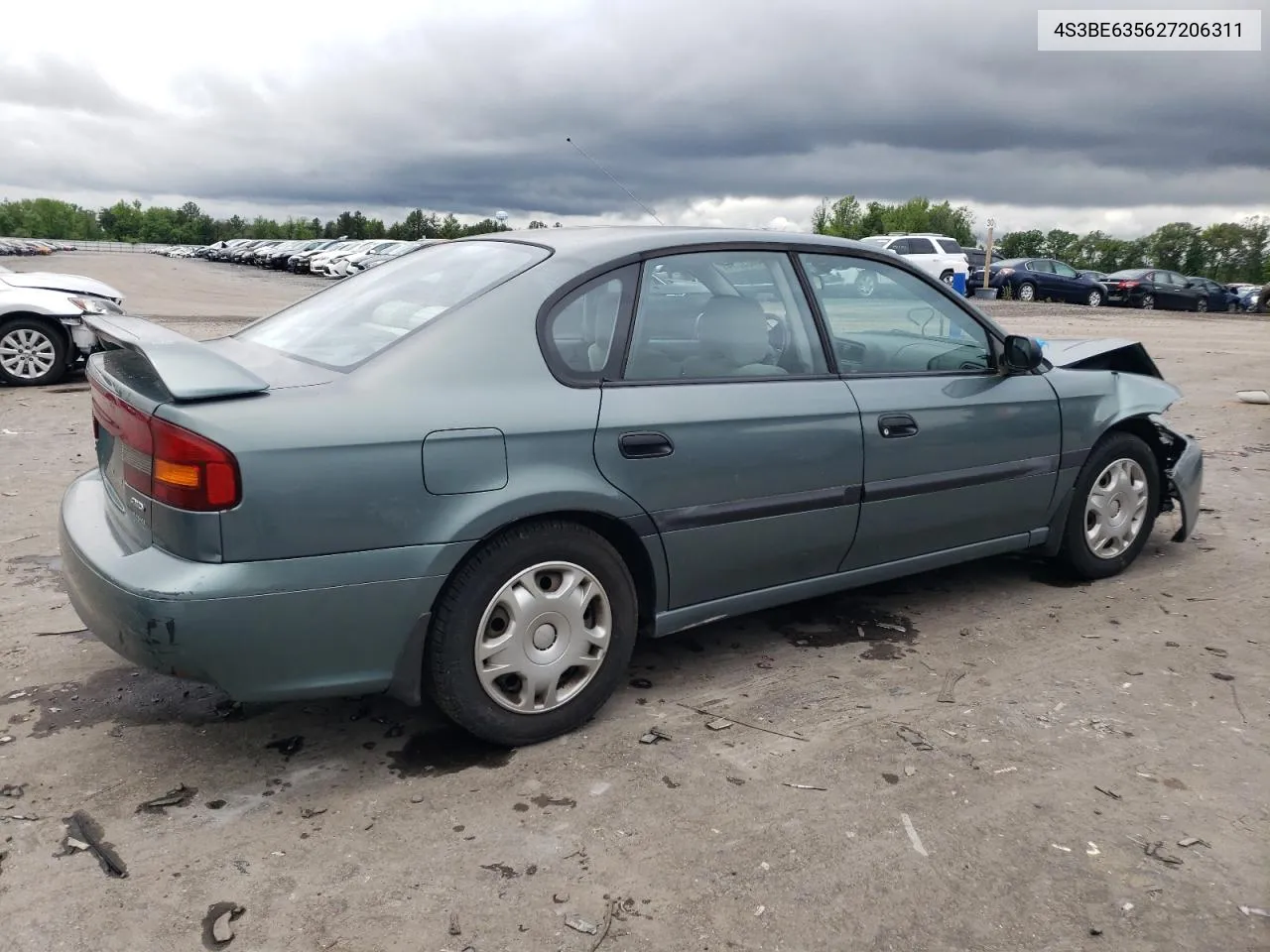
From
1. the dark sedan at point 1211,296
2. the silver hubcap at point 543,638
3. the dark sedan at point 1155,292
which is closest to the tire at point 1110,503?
the silver hubcap at point 543,638

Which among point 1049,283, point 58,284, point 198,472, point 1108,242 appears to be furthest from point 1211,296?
point 1108,242

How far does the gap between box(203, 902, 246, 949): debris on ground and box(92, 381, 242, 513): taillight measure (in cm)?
96

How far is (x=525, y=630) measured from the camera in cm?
307

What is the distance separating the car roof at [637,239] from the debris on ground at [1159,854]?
2.29m

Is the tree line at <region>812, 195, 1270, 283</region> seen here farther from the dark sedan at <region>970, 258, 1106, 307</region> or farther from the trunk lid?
the trunk lid

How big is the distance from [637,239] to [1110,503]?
268 cm

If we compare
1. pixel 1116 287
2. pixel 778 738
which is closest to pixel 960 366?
pixel 778 738

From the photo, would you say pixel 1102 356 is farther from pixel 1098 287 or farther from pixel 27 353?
pixel 1098 287

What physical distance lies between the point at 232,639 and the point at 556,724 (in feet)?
3.39

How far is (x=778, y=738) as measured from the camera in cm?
324

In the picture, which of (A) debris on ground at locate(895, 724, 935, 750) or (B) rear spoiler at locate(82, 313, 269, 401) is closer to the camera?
(B) rear spoiler at locate(82, 313, 269, 401)

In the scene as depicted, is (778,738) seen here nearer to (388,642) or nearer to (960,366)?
(388,642)

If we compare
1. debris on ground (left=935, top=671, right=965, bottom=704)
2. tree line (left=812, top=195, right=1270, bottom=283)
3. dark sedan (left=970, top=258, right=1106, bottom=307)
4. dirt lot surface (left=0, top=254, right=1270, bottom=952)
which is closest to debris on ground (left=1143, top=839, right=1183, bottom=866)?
dirt lot surface (left=0, top=254, right=1270, bottom=952)

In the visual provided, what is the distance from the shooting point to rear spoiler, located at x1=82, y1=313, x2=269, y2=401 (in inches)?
107
